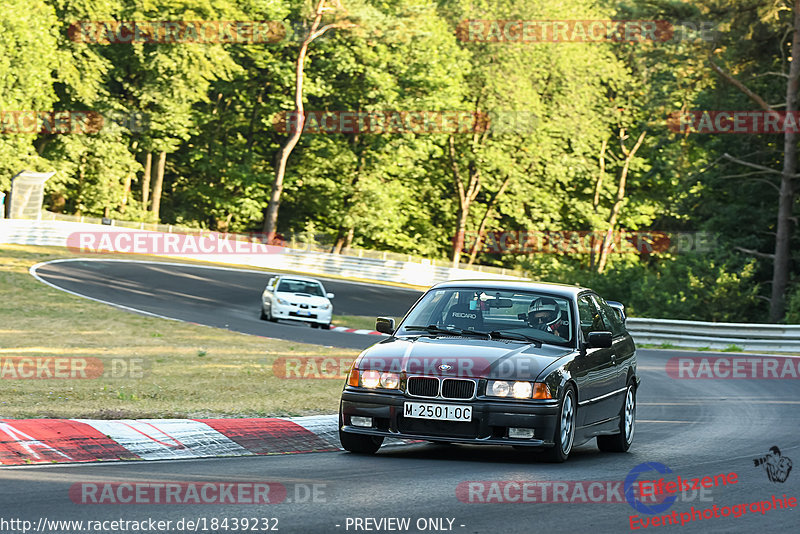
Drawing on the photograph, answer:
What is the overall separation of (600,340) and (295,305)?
70.7ft

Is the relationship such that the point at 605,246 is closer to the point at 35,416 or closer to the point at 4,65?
the point at 4,65

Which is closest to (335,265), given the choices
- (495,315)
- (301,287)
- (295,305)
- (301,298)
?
(301,287)

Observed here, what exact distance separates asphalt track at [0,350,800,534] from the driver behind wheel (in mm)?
1146

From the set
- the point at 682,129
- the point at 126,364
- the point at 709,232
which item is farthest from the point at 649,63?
the point at 126,364

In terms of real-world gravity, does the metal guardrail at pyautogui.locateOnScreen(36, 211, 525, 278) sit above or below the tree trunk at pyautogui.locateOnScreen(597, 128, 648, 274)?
below

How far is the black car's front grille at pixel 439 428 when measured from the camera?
28.8 ft

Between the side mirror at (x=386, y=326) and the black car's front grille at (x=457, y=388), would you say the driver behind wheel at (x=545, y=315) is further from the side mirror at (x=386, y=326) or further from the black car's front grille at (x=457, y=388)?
the black car's front grille at (x=457, y=388)

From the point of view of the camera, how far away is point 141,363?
17391 mm

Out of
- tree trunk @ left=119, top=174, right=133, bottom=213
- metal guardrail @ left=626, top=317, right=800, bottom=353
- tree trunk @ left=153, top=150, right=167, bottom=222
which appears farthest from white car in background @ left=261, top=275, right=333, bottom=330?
tree trunk @ left=153, top=150, right=167, bottom=222

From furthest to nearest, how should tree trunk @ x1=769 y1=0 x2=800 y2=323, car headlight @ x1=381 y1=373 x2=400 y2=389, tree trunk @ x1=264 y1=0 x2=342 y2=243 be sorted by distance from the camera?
tree trunk @ x1=264 y1=0 x2=342 y2=243, tree trunk @ x1=769 y1=0 x2=800 y2=323, car headlight @ x1=381 y1=373 x2=400 y2=389

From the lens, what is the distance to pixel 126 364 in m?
17.1

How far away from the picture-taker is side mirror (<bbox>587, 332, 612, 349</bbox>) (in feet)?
32.4

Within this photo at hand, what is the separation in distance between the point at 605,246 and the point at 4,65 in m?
37.5

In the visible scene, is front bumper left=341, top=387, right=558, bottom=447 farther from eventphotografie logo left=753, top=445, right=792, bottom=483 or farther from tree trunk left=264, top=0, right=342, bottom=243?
tree trunk left=264, top=0, right=342, bottom=243
